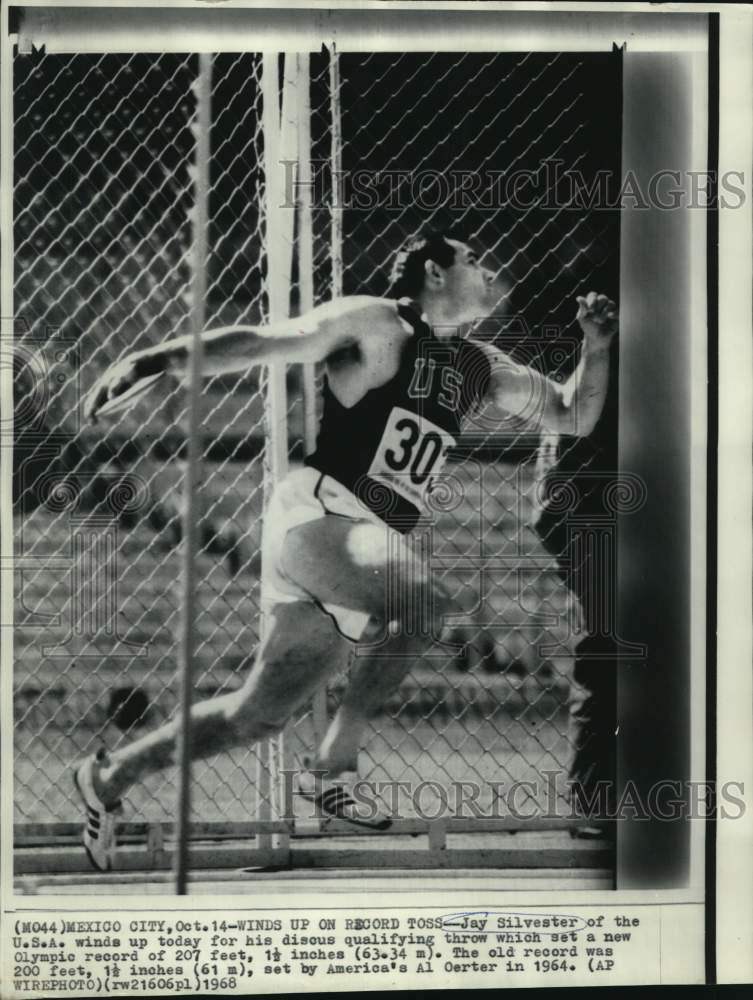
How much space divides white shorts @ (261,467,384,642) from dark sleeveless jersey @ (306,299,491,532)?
1.3 inches

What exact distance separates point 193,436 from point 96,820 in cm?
125

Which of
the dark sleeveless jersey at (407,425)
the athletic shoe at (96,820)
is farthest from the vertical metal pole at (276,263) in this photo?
the athletic shoe at (96,820)

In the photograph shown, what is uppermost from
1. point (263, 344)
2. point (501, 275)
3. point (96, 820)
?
point (501, 275)

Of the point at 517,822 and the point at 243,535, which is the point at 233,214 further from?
the point at 517,822

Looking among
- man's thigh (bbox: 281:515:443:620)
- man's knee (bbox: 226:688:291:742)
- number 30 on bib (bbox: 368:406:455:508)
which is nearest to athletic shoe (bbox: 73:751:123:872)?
man's knee (bbox: 226:688:291:742)

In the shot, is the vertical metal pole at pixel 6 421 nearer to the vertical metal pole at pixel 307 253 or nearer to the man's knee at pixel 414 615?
the vertical metal pole at pixel 307 253

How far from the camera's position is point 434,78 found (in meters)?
3.43

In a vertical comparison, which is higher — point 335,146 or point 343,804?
point 335,146

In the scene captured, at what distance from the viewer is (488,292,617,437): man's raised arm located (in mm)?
3434

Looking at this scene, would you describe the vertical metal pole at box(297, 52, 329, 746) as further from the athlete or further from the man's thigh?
the man's thigh

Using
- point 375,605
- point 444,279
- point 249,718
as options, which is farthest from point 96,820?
point 444,279

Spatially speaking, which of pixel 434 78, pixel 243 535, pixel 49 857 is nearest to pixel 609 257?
pixel 434 78

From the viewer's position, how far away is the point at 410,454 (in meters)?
3.44

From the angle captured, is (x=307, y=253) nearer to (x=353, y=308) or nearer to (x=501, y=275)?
Answer: (x=353, y=308)
